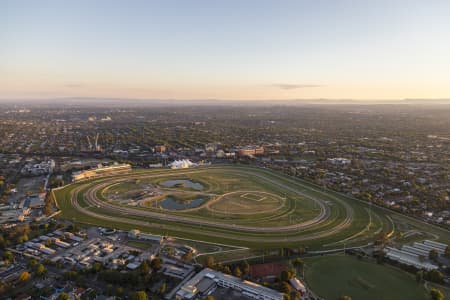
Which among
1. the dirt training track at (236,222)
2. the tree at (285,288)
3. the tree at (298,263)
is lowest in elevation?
the dirt training track at (236,222)

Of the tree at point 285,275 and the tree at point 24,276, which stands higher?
the tree at point 285,275

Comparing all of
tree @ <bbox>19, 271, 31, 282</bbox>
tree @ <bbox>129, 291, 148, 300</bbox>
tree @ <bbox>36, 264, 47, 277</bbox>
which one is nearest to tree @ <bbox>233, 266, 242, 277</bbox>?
tree @ <bbox>129, 291, 148, 300</bbox>

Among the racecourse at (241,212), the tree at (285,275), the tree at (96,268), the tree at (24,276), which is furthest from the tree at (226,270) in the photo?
the tree at (24,276)

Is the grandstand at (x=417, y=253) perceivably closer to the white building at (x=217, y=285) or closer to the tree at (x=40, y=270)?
the white building at (x=217, y=285)

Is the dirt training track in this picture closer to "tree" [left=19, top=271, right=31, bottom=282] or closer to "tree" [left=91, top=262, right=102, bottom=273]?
"tree" [left=91, top=262, right=102, bottom=273]

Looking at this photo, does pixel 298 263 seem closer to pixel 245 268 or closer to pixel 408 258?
pixel 245 268

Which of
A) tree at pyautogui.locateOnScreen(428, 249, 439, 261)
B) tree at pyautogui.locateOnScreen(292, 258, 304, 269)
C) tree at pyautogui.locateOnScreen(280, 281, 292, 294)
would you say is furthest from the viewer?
tree at pyautogui.locateOnScreen(428, 249, 439, 261)

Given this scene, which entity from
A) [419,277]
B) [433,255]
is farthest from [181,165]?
[419,277]

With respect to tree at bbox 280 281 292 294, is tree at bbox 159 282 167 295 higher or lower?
lower

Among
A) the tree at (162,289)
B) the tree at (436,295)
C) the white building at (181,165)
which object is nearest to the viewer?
the tree at (436,295)

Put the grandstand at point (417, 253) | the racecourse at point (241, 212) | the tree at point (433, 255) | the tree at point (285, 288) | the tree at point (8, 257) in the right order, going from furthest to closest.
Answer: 1. the racecourse at point (241, 212)
2. the tree at point (433, 255)
3. the tree at point (8, 257)
4. the grandstand at point (417, 253)
5. the tree at point (285, 288)
